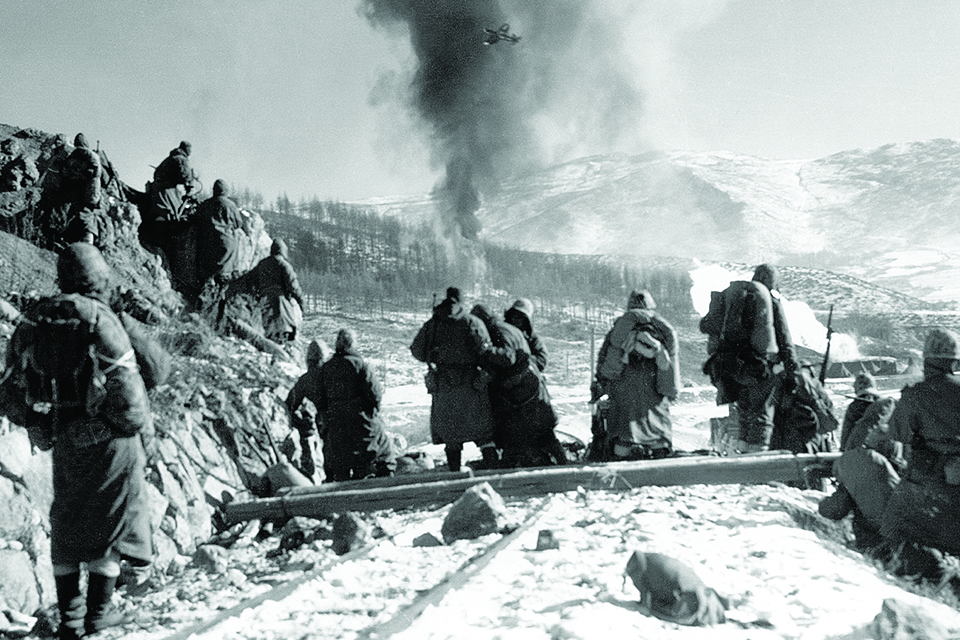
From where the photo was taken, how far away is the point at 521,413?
23.8 ft

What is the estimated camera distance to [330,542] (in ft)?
16.3

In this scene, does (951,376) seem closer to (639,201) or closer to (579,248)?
(579,248)

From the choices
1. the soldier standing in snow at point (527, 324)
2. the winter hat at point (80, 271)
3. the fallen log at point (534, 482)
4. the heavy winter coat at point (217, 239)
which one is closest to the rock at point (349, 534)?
the fallen log at point (534, 482)

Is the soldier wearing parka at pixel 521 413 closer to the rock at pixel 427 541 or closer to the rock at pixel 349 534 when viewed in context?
the rock at pixel 349 534

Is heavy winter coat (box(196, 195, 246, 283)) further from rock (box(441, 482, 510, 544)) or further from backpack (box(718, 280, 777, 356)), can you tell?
rock (box(441, 482, 510, 544))

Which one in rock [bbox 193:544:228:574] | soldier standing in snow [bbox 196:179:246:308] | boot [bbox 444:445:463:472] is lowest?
rock [bbox 193:544:228:574]

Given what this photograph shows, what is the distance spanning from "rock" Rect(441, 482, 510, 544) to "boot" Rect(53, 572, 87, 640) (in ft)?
6.32

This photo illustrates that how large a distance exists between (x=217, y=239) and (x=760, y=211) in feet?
471

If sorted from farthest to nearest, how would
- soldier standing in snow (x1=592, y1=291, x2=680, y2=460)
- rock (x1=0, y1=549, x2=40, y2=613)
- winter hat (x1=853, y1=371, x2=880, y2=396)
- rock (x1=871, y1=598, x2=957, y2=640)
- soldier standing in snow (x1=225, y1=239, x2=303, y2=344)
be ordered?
soldier standing in snow (x1=225, y1=239, x2=303, y2=344)
soldier standing in snow (x1=592, y1=291, x2=680, y2=460)
winter hat (x1=853, y1=371, x2=880, y2=396)
rock (x1=0, y1=549, x2=40, y2=613)
rock (x1=871, y1=598, x2=957, y2=640)

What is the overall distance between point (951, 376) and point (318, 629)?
3422 millimetres

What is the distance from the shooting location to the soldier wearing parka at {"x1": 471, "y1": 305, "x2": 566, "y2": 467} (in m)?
7.18

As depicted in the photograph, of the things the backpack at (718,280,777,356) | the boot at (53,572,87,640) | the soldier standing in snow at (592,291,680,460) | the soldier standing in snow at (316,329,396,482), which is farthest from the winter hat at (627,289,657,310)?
the boot at (53,572,87,640)

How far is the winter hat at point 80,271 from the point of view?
3541 mm

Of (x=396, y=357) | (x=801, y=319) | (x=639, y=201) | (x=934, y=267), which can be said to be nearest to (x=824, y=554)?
(x=396, y=357)
